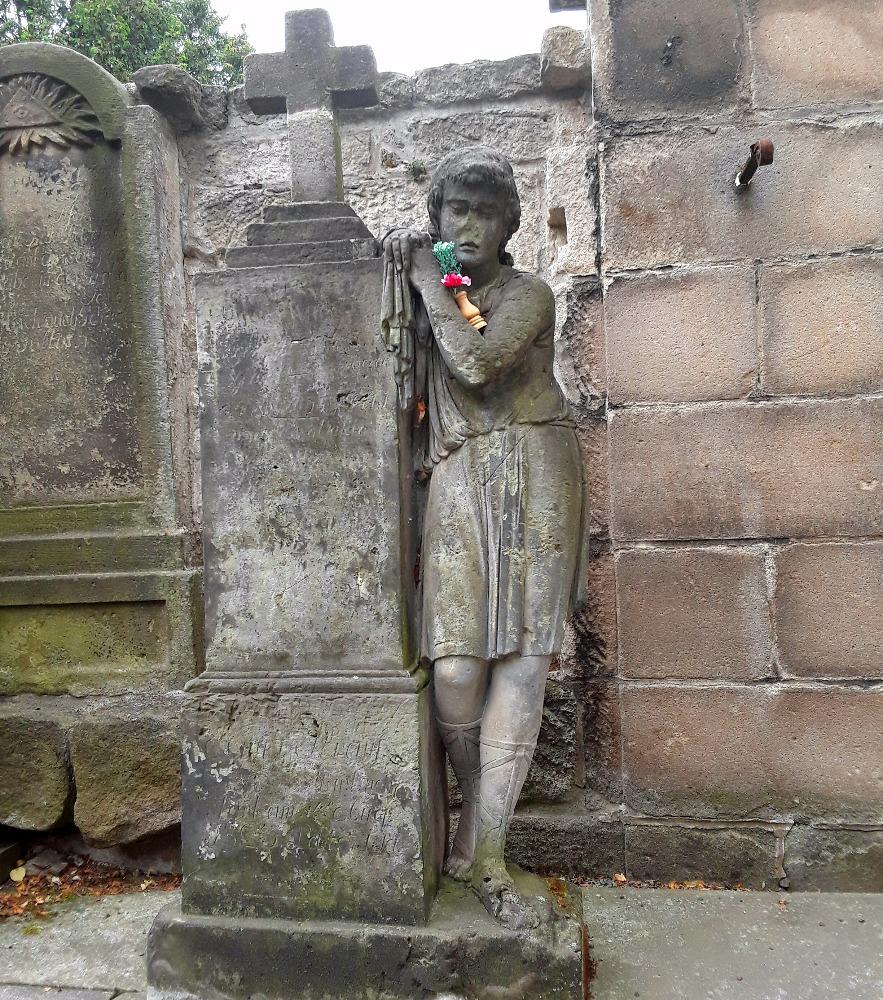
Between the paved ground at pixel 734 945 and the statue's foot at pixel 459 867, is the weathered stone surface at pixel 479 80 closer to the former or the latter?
the statue's foot at pixel 459 867

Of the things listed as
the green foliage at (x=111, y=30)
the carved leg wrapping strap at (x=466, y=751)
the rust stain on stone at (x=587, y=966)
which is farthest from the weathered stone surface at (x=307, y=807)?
the green foliage at (x=111, y=30)

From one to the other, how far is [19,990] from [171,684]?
1.25 metres

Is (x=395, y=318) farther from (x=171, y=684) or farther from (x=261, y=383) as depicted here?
(x=171, y=684)

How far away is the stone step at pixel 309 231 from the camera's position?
7.54ft

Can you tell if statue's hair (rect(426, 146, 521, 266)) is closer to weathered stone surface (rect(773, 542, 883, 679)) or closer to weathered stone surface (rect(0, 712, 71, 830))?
weathered stone surface (rect(773, 542, 883, 679))

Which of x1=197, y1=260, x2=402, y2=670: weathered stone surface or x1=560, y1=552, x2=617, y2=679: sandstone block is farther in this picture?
x1=560, y1=552, x2=617, y2=679: sandstone block

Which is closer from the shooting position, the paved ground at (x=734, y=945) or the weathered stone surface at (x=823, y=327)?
the paved ground at (x=734, y=945)

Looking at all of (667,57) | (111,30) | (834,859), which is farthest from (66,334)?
(111,30)

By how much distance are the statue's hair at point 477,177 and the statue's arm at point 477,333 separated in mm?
230

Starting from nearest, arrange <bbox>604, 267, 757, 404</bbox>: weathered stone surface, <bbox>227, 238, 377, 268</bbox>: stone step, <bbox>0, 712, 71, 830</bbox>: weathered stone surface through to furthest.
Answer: <bbox>227, 238, 377, 268</bbox>: stone step
<bbox>604, 267, 757, 404</bbox>: weathered stone surface
<bbox>0, 712, 71, 830</bbox>: weathered stone surface

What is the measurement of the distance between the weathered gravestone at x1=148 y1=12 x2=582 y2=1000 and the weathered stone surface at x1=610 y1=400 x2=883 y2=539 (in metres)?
1.20

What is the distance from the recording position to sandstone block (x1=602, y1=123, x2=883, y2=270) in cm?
306

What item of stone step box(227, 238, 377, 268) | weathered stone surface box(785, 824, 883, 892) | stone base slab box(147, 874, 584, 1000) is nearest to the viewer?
stone base slab box(147, 874, 584, 1000)

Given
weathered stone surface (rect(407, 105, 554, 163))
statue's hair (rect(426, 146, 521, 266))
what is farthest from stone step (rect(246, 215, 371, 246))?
weathered stone surface (rect(407, 105, 554, 163))
